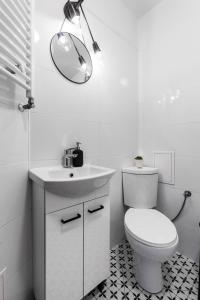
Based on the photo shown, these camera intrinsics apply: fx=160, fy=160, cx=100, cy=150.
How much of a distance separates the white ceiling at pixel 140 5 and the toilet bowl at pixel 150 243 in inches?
82.9

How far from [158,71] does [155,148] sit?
81cm

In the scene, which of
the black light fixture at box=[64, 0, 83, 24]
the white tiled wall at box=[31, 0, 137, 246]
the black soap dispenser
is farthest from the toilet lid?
the black light fixture at box=[64, 0, 83, 24]

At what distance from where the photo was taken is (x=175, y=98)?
5.08ft

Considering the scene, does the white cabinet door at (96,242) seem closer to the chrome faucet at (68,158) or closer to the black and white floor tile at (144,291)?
the black and white floor tile at (144,291)

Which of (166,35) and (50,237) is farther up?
(166,35)

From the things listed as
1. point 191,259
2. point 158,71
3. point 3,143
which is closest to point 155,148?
point 158,71

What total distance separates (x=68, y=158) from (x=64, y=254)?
0.60 meters

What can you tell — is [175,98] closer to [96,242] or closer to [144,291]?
[96,242]

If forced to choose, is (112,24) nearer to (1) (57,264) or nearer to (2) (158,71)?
(2) (158,71)

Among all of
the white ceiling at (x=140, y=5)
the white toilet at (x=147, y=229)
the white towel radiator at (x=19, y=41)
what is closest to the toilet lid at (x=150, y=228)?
the white toilet at (x=147, y=229)

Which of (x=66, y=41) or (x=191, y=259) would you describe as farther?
(x=191, y=259)

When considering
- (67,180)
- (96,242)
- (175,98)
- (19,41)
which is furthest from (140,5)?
(96,242)

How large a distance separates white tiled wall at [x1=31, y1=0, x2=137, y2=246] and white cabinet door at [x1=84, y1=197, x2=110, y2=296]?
44cm

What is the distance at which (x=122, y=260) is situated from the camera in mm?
1449
